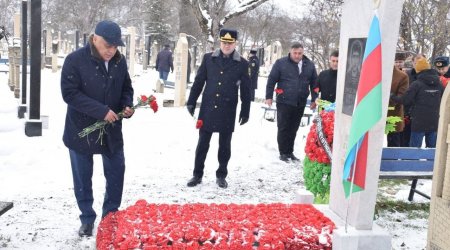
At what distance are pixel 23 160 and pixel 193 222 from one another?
3948 mm

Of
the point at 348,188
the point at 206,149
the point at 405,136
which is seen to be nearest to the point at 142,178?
the point at 206,149

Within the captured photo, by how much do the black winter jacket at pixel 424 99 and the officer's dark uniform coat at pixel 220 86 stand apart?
7.24 feet

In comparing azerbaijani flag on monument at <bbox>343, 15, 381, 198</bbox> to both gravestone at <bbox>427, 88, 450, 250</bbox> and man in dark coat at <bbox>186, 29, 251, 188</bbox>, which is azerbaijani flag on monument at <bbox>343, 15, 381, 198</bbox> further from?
man in dark coat at <bbox>186, 29, 251, 188</bbox>

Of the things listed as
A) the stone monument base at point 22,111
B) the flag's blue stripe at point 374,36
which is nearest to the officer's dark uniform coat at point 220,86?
the flag's blue stripe at point 374,36

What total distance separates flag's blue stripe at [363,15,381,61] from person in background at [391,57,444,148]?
12.6 feet

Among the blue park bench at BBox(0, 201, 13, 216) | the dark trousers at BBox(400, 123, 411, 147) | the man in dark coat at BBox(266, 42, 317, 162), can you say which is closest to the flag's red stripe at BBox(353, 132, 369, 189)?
the blue park bench at BBox(0, 201, 13, 216)

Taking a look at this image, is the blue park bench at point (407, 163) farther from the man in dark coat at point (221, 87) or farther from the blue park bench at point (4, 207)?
the blue park bench at point (4, 207)

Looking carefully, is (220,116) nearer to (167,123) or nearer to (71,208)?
(71,208)

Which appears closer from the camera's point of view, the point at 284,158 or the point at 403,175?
the point at 403,175

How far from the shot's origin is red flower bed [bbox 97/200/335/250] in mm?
2836

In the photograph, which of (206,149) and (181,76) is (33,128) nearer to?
(206,149)

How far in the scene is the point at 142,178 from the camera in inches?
240

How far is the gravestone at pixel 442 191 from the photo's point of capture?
2754 mm

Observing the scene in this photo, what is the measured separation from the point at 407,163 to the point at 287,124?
2379 mm
